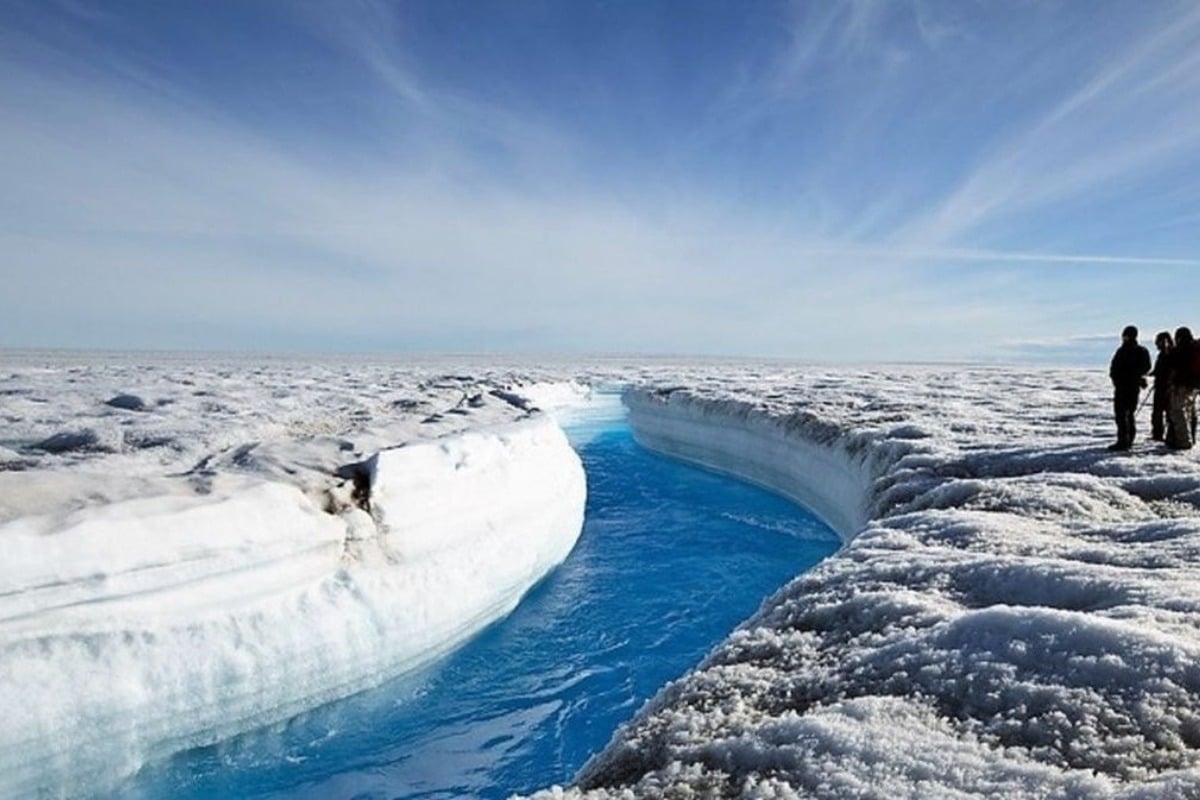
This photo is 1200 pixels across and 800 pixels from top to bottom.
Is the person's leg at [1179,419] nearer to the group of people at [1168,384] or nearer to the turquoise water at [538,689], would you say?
the group of people at [1168,384]

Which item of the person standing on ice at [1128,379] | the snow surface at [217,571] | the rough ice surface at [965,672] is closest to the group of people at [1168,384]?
the person standing on ice at [1128,379]

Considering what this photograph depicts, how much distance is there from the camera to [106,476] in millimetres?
6055

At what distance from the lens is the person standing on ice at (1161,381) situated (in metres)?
9.41

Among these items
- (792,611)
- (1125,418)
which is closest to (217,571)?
(792,611)

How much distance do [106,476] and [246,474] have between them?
3.66 feet

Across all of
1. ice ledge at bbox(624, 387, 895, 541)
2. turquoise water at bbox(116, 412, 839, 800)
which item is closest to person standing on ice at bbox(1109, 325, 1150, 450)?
ice ledge at bbox(624, 387, 895, 541)

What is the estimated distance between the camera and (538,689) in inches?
280

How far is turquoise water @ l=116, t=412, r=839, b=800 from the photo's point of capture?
557 centimetres

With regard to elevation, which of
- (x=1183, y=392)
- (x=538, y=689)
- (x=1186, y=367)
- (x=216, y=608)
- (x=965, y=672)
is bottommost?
(x=538, y=689)

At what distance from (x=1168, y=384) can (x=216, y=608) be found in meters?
10.1

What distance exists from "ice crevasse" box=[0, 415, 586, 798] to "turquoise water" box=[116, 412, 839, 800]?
0.86ft

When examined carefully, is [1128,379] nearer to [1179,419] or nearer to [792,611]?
[1179,419]

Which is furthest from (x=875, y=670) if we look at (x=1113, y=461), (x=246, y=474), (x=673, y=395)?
(x=673, y=395)

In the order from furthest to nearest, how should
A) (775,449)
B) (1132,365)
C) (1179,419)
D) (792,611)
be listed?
1. (775,449)
2. (1132,365)
3. (1179,419)
4. (792,611)
